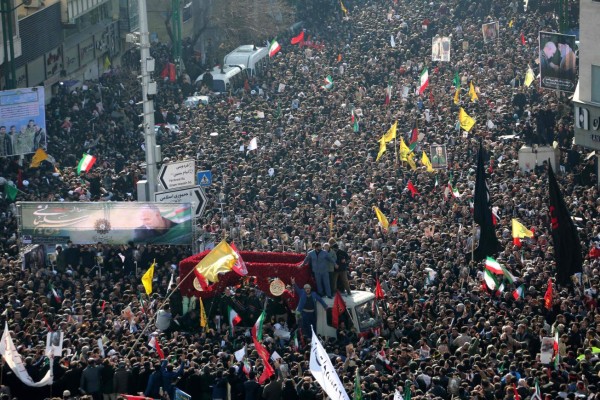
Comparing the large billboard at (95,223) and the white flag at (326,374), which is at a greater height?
the large billboard at (95,223)

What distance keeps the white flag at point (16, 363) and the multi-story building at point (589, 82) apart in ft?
68.6

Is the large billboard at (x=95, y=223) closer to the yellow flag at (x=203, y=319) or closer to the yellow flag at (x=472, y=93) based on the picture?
the yellow flag at (x=203, y=319)

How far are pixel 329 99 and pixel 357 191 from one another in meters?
13.3

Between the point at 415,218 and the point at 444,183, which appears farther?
the point at 444,183

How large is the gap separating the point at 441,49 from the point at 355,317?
31650 mm

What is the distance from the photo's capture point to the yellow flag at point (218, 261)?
3077cm

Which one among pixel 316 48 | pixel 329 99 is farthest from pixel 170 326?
pixel 316 48

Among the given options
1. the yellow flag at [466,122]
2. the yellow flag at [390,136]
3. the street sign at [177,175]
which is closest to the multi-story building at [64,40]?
the yellow flag at [390,136]

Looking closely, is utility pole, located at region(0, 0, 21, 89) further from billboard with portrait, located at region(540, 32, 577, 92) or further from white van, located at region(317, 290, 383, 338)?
white van, located at region(317, 290, 383, 338)

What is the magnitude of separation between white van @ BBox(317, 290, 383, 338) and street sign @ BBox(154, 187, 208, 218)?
20.5 ft

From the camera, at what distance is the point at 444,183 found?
43.5 metres

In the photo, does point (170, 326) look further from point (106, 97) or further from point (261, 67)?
point (261, 67)

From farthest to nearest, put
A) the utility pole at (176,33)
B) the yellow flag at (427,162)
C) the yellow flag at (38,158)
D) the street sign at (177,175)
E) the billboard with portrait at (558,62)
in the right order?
the utility pole at (176,33) < the billboard with portrait at (558,62) < the yellow flag at (38,158) < the yellow flag at (427,162) < the street sign at (177,175)

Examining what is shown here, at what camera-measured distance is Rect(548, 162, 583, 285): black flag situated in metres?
31.3
